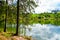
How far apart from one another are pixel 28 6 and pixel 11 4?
3512 millimetres

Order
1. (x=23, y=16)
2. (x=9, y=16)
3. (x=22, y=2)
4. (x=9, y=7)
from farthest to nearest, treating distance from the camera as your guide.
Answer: (x=9, y=16) < (x=9, y=7) < (x=23, y=16) < (x=22, y=2)

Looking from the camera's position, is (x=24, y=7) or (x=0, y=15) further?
(x=0, y=15)

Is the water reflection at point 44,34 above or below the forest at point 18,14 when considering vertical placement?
below

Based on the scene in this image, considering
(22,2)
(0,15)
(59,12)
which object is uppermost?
(22,2)

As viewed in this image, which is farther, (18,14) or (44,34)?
(44,34)

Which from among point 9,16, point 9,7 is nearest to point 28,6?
point 9,7

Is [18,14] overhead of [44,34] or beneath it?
overhead

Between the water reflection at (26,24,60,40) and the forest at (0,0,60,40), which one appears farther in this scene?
the water reflection at (26,24,60,40)

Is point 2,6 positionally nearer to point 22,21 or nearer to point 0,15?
point 0,15

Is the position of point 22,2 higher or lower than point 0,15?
higher

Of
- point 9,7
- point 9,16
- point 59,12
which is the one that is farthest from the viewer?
point 59,12

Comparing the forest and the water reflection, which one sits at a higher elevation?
the forest

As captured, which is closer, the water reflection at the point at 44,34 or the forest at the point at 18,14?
the forest at the point at 18,14

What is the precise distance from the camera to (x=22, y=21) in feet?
84.0
